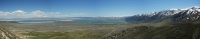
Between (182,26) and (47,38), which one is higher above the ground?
(182,26)

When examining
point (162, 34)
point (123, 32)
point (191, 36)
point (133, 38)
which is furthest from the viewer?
point (123, 32)

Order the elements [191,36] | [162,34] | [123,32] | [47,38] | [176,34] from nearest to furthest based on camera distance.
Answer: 1. [191,36]
2. [176,34]
3. [162,34]
4. [123,32]
5. [47,38]

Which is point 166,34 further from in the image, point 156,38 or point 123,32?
point 123,32

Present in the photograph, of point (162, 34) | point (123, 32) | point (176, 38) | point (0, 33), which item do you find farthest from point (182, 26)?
point (0, 33)

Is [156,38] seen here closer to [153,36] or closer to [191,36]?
[153,36]

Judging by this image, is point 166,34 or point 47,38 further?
point 47,38

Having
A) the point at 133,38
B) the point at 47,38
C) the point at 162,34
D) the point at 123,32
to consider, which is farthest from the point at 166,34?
the point at 47,38

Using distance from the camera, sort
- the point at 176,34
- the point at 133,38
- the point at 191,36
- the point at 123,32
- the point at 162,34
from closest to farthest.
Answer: the point at 191,36
the point at 176,34
the point at 162,34
the point at 133,38
the point at 123,32

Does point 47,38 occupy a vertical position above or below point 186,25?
below

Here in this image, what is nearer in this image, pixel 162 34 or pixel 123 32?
pixel 162 34
